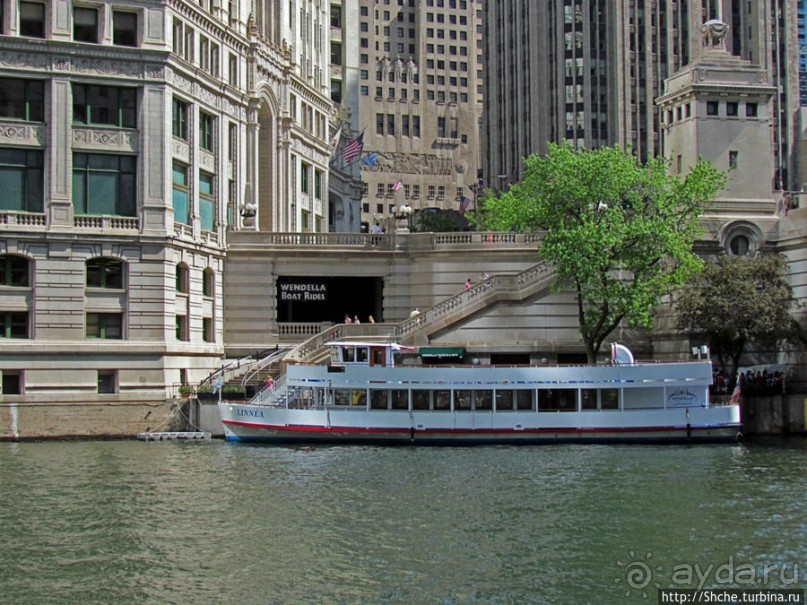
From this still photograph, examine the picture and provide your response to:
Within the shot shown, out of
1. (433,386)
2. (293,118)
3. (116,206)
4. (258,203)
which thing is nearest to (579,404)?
(433,386)

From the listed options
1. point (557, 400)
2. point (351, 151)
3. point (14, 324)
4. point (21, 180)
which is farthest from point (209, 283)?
point (351, 151)

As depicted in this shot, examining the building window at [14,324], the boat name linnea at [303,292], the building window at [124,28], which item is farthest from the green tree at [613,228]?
the building window at [14,324]

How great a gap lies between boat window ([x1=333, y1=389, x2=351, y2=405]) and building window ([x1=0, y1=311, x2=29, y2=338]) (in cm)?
1593

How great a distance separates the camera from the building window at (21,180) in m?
59.8

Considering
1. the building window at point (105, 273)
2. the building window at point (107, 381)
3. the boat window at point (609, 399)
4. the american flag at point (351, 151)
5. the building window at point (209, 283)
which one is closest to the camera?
the boat window at point (609, 399)

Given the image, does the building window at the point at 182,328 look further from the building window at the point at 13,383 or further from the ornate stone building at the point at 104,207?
the building window at the point at 13,383

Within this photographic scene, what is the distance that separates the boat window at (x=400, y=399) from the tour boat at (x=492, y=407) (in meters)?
0.05

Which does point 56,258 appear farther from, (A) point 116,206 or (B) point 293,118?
(B) point 293,118

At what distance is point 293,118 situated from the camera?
85.8 m

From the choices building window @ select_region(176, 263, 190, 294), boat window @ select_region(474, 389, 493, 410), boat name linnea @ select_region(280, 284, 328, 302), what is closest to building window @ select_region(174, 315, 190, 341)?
building window @ select_region(176, 263, 190, 294)

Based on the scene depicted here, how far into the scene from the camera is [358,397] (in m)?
58.1

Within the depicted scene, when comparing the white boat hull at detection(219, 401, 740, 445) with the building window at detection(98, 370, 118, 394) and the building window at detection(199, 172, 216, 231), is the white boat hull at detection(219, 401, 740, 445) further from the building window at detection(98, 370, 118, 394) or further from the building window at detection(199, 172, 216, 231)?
the building window at detection(199, 172, 216, 231)

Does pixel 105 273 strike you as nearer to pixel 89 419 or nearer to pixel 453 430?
pixel 89 419

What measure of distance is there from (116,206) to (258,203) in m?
19.4
